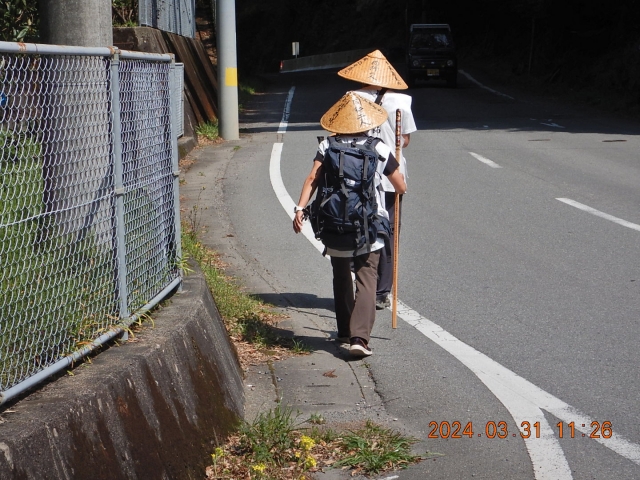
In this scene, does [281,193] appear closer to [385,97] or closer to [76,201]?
[385,97]

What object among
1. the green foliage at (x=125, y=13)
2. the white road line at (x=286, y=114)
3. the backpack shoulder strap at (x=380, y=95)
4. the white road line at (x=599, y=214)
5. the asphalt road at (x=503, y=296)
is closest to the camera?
the asphalt road at (x=503, y=296)

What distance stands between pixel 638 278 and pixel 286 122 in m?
14.6

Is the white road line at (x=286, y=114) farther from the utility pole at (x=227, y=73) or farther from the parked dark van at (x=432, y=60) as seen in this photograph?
the parked dark van at (x=432, y=60)

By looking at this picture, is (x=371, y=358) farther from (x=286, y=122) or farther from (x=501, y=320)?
(x=286, y=122)

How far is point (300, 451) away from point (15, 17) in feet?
32.3

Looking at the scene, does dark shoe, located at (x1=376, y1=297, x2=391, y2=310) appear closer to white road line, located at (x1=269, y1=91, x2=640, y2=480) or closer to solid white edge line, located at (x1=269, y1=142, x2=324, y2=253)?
white road line, located at (x1=269, y1=91, x2=640, y2=480)

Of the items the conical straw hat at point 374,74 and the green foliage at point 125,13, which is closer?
the conical straw hat at point 374,74

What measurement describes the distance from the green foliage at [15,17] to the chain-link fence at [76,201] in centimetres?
773

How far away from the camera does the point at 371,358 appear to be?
5941 mm

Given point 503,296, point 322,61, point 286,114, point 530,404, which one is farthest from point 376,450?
point 322,61

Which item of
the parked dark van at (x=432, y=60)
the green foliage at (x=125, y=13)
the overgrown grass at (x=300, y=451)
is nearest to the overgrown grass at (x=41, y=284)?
the overgrown grass at (x=300, y=451)

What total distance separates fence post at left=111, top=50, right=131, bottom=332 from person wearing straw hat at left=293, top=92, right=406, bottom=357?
1379 mm

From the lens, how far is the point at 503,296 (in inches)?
286

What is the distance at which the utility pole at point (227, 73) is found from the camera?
59.3 feet
